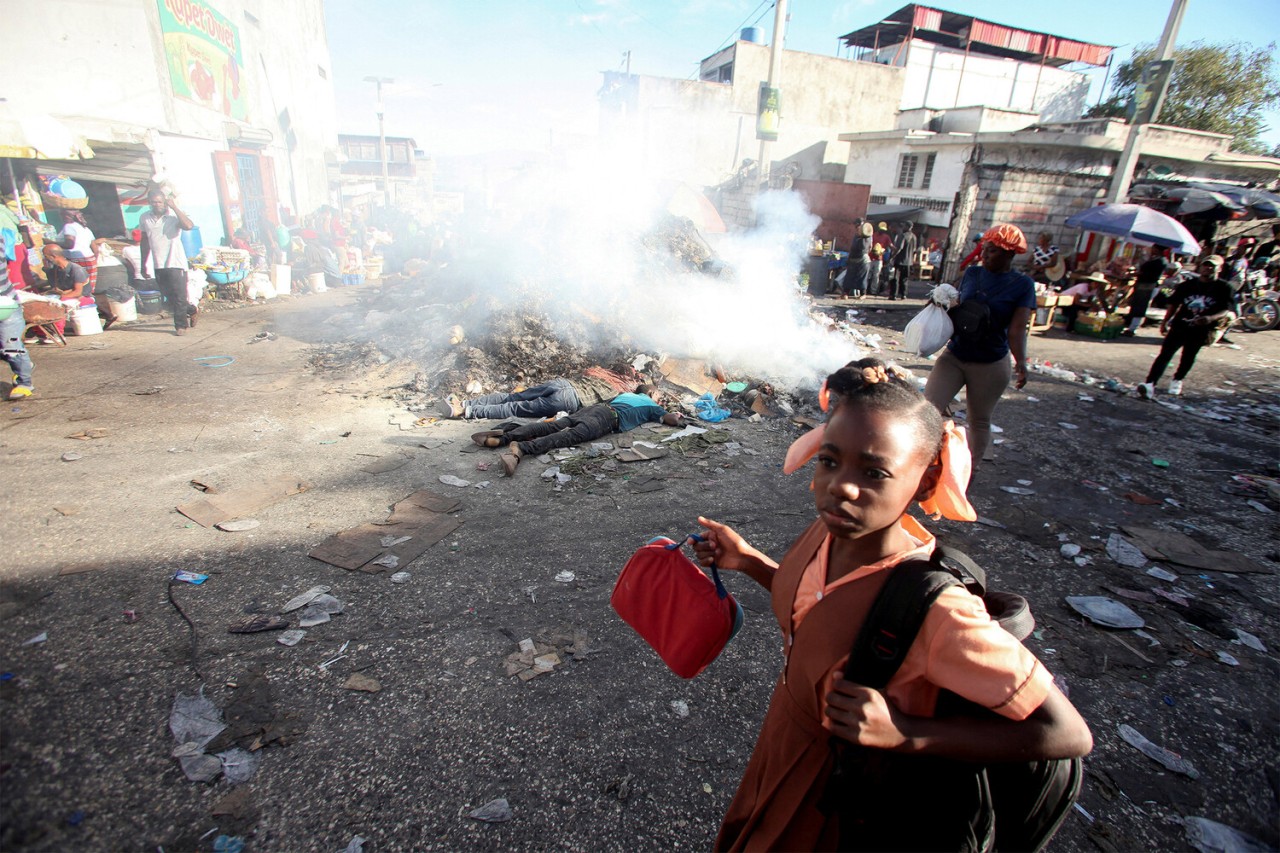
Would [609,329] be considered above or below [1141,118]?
below

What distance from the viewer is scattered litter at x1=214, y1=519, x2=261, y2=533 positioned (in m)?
3.58

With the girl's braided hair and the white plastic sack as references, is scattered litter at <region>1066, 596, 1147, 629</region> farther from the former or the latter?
the girl's braided hair

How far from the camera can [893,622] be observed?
1.00m

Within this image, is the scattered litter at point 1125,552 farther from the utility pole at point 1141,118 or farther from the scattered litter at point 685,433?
the utility pole at point 1141,118

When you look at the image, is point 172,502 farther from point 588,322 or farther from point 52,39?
point 52,39

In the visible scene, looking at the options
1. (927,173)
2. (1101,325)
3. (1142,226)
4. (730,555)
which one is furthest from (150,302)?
(927,173)

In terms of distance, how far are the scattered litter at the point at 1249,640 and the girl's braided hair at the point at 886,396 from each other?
3.19 metres

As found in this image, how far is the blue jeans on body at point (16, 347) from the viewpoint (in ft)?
17.2

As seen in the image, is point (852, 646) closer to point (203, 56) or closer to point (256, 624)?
point (256, 624)

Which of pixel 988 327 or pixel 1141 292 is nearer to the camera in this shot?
pixel 988 327

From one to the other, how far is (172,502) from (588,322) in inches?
172

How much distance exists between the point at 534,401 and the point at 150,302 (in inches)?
316

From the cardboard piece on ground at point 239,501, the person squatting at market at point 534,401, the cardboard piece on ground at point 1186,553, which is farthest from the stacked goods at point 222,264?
the cardboard piece on ground at point 1186,553

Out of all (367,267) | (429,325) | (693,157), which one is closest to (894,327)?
(429,325)
